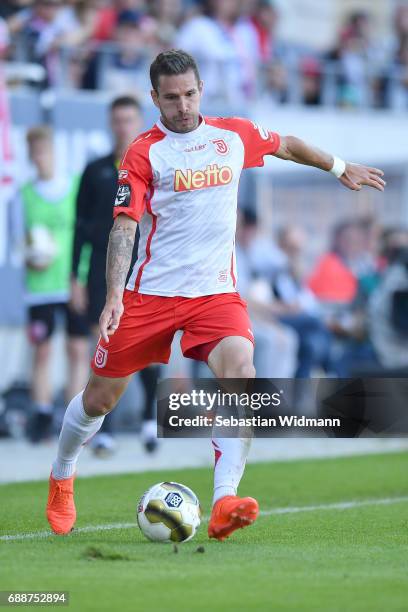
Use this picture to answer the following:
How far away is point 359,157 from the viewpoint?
20.7m

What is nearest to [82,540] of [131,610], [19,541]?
[19,541]

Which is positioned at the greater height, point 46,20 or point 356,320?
point 46,20

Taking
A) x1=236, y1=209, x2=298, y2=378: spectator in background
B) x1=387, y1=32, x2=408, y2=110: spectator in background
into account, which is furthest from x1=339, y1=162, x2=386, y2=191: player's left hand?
x1=387, y1=32, x2=408, y2=110: spectator in background

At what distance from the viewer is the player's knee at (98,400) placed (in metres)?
7.38

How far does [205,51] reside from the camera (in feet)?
60.2

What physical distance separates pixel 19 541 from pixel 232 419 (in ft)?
4.04

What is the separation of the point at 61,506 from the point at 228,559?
4.87 ft

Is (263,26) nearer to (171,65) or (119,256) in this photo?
(171,65)

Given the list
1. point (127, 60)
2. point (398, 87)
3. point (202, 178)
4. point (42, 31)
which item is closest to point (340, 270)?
point (127, 60)

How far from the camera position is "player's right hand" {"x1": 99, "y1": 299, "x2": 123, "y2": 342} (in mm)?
6805

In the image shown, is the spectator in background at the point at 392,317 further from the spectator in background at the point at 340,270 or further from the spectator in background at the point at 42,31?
the spectator in background at the point at 42,31

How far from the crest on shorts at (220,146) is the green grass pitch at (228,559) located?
2.00 metres

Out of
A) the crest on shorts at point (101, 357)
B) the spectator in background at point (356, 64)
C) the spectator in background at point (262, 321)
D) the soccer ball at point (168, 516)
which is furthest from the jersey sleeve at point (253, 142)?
the spectator in background at point (356, 64)

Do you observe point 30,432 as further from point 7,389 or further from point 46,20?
point 46,20
